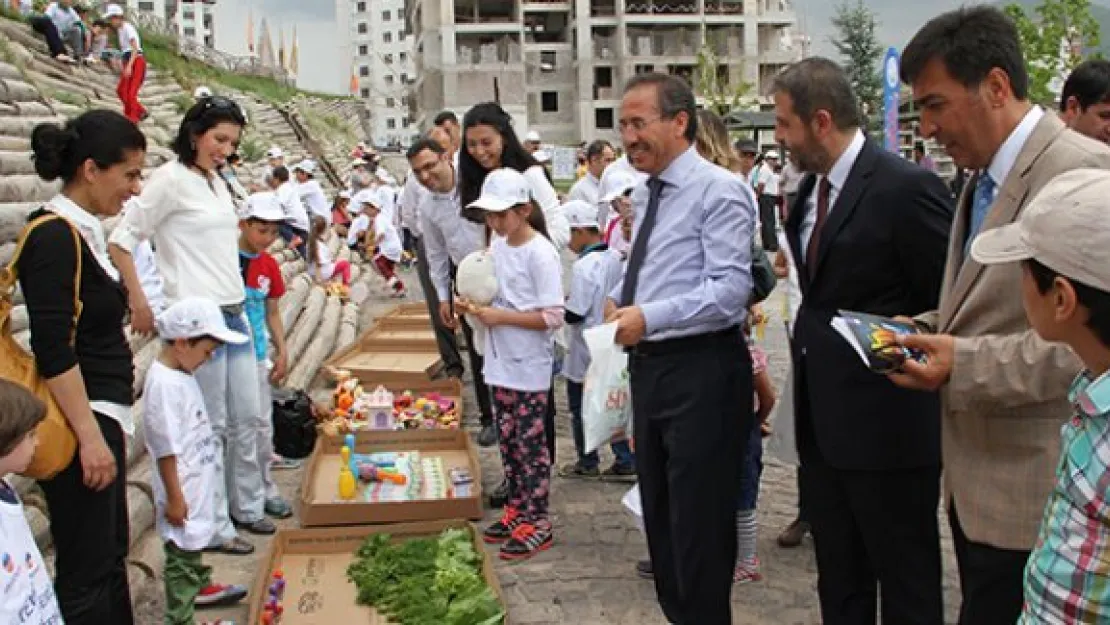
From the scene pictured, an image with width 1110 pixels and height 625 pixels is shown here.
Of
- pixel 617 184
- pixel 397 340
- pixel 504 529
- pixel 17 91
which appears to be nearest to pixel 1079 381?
pixel 504 529

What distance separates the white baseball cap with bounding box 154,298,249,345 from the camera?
3.70 metres

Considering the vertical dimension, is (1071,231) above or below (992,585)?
above

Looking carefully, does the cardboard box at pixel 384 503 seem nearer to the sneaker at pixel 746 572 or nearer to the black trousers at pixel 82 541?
the sneaker at pixel 746 572

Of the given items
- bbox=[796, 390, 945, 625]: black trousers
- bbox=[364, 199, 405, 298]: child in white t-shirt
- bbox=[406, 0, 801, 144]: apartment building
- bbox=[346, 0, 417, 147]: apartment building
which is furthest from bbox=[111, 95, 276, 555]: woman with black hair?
bbox=[346, 0, 417, 147]: apartment building

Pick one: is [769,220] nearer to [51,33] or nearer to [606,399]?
[51,33]

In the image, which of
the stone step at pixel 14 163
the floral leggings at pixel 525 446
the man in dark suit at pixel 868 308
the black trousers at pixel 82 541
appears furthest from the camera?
the stone step at pixel 14 163

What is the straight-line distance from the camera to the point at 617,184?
18.4 feet

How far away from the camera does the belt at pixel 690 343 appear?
3.30m

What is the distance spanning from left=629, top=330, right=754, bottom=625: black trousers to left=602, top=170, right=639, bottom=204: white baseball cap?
1.87 meters

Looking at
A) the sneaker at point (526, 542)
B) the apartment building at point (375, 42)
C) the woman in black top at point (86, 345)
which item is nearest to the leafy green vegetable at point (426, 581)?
the sneaker at point (526, 542)

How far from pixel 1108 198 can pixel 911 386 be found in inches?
31.5

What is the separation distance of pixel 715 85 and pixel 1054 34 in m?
27.2

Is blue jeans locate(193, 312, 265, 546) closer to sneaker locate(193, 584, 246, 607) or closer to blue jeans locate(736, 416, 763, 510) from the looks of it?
sneaker locate(193, 584, 246, 607)

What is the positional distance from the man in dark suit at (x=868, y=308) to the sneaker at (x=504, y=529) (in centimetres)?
210
